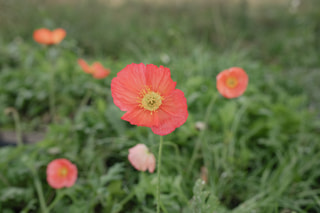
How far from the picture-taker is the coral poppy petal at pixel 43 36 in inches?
58.2

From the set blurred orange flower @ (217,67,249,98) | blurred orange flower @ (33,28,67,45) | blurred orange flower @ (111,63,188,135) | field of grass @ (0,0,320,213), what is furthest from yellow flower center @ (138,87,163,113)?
blurred orange flower @ (33,28,67,45)

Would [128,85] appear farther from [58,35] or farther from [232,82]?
[58,35]

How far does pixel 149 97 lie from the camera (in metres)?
0.59

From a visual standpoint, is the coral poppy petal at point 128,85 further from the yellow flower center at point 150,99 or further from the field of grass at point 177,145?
the field of grass at point 177,145

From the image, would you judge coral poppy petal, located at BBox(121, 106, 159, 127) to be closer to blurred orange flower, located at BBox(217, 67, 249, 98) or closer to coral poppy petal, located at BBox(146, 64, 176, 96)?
coral poppy petal, located at BBox(146, 64, 176, 96)

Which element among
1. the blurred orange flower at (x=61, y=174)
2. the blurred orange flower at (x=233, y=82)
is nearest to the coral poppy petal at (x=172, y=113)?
the blurred orange flower at (x=233, y=82)

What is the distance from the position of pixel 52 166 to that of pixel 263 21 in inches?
183

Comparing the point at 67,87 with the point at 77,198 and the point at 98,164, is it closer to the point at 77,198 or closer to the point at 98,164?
the point at 98,164

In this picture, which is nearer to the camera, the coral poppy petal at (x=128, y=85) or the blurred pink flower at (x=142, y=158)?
the coral poppy petal at (x=128, y=85)

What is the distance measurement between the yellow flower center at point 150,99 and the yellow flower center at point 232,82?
403mm

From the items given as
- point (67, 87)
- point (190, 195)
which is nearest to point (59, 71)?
point (67, 87)

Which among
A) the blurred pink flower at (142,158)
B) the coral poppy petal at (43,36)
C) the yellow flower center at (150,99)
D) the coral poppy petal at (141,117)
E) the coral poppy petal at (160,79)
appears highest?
the coral poppy petal at (43,36)

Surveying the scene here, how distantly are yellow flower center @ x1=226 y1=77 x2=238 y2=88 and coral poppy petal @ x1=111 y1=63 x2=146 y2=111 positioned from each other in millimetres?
421

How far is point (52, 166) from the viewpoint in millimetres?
1009
